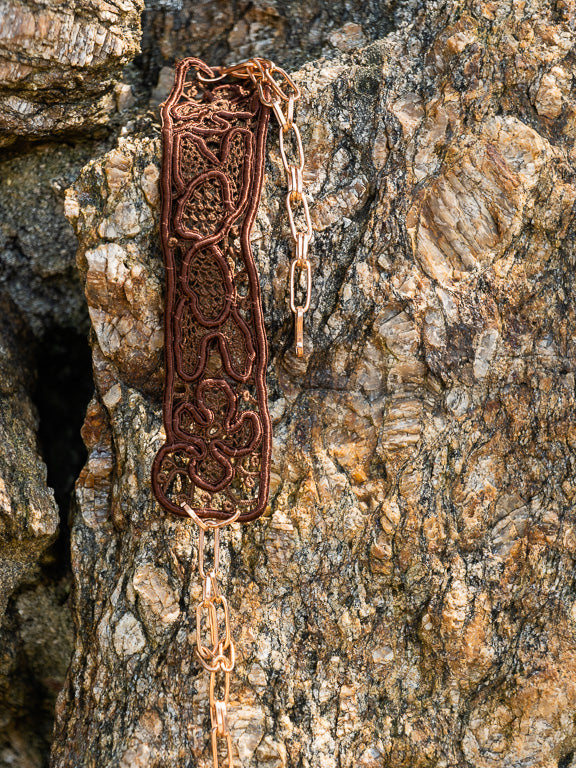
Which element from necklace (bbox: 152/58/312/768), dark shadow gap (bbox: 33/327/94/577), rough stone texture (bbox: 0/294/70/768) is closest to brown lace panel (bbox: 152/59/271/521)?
necklace (bbox: 152/58/312/768)

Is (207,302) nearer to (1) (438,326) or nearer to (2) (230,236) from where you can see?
(2) (230,236)

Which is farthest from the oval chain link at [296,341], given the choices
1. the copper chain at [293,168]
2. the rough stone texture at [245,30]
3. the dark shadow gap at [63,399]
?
the dark shadow gap at [63,399]

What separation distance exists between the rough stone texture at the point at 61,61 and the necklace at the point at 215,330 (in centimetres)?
32

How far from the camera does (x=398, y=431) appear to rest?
6.67 feet

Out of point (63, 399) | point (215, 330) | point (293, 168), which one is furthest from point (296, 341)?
point (63, 399)

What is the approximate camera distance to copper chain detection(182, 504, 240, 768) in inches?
72.6

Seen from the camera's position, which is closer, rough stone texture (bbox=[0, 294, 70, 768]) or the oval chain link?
the oval chain link

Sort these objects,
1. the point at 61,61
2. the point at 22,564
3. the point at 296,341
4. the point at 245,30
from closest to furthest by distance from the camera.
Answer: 1. the point at 296,341
2. the point at 61,61
3. the point at 22,564
4. the point at 245,30

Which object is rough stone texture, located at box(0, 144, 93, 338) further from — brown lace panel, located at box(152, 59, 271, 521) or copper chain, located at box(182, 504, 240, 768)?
copper chain, located at box(182, 504, 240, 768)

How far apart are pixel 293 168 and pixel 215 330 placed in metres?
0.52

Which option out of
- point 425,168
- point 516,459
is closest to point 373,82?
point 425,168

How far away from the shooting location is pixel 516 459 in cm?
206

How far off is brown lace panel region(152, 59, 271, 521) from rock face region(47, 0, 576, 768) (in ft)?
0.30

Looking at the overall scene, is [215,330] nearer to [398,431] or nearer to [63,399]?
[398,431]
